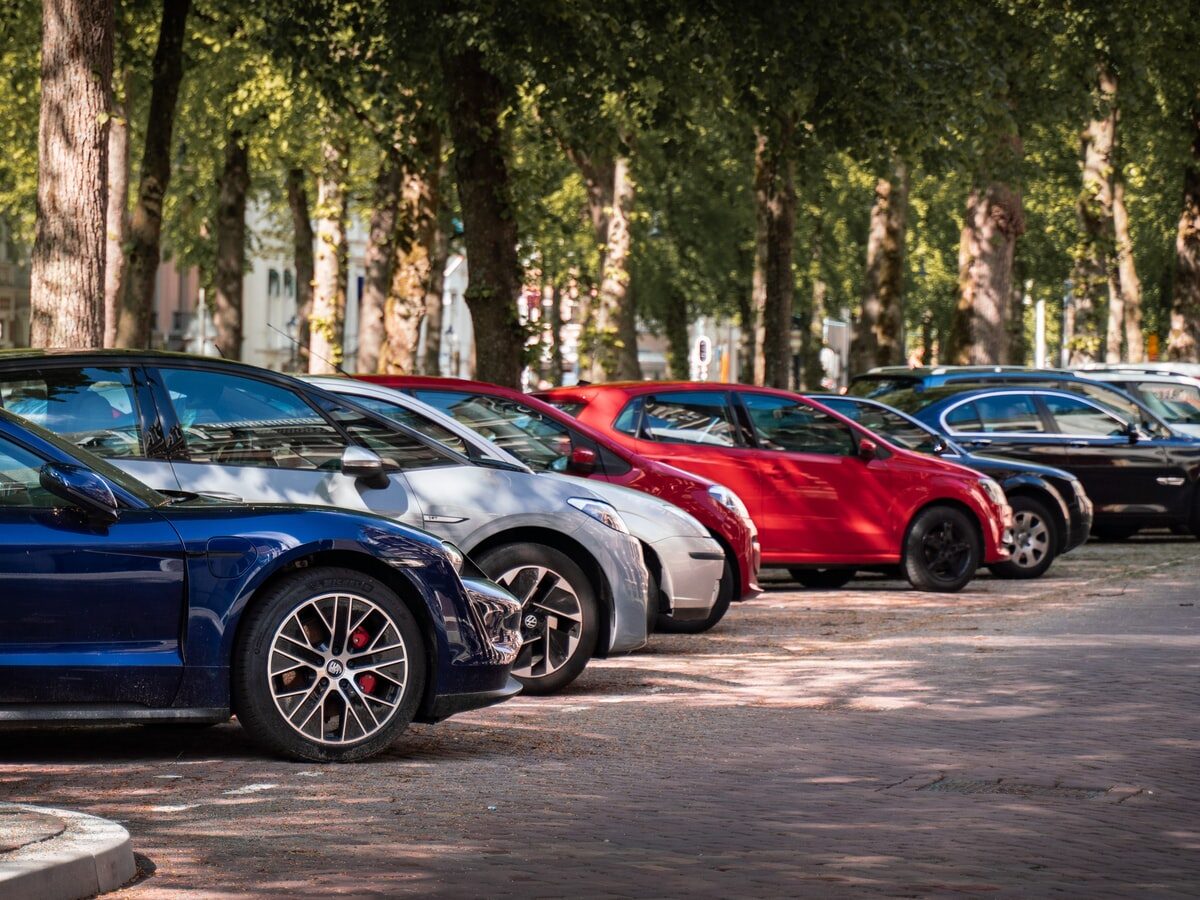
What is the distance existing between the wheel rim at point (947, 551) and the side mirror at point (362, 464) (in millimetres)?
8511

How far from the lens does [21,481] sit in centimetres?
829

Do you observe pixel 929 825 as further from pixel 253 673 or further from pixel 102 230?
pixel 102 230

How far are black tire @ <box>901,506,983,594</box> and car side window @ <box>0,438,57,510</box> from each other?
428 inches

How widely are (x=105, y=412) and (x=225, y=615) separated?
2.09 metres

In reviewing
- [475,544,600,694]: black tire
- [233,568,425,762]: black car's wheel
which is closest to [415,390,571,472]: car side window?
[475,544,600,694]: black tire

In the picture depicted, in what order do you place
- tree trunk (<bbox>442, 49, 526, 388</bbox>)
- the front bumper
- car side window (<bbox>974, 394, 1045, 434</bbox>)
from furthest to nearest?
car side window (<bbox>974, 394, 1045, 434</bbox>) → tree trunk (<bbox>442, 49, 526, 388</bbox>) → the front bumper

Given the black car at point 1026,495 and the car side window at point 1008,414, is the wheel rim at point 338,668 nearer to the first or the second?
the black car at point 1026,495

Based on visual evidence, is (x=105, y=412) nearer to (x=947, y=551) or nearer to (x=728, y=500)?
(x=728, y=500)

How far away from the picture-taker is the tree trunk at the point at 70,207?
1644 cm

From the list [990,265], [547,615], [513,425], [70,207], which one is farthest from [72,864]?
[990,265]

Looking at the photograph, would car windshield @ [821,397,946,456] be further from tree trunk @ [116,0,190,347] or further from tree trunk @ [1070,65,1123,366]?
tree trunk @ [1070,65,1123,366]

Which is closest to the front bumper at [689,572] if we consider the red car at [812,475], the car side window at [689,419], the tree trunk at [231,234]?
the red car at [812,475]

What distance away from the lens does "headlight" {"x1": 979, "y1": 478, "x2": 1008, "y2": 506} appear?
60.4ft

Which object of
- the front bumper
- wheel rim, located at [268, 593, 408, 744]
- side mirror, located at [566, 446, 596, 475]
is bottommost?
wheel rim, located at [268, 593, 408, 744]
